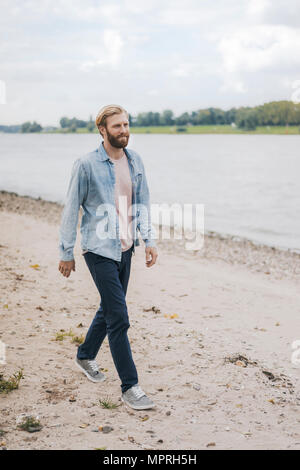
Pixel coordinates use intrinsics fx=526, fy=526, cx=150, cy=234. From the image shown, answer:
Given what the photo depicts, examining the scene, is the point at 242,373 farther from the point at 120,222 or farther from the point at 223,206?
the point at 223,206

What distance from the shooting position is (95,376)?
5160mm

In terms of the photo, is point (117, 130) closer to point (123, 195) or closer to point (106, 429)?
point (123, 195)

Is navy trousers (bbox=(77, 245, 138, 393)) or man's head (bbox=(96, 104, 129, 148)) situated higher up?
man's head (bbox=(96, 104, 129, 148))

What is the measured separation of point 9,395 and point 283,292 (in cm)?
720

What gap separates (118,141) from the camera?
172 inches

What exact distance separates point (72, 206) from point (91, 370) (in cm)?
177

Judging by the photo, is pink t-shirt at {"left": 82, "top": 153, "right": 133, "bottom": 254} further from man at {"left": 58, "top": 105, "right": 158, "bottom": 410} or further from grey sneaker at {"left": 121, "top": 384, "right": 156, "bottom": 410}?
grey sneaker at {"left": 121, "top": 384, "right": 156, "bottom": 410}

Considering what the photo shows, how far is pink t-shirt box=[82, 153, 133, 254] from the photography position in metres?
4.49

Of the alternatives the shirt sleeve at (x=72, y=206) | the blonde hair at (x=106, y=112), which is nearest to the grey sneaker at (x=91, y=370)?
the shirt sleeve at (x=72, y=206)

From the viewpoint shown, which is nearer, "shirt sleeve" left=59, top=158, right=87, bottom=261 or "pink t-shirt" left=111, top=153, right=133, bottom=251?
"shirt sleeve" left=59, top=158, right=87, bottom=261

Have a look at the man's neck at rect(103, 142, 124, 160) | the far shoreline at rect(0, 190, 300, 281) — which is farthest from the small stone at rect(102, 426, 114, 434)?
the far shoreline at rect(0, 190, 300, 281)

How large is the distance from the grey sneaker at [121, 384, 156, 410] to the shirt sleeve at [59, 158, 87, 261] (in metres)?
1.29

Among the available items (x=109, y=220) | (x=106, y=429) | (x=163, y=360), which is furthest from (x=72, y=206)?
(x=163, y=360)

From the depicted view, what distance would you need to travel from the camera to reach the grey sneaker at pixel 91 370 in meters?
5.16
